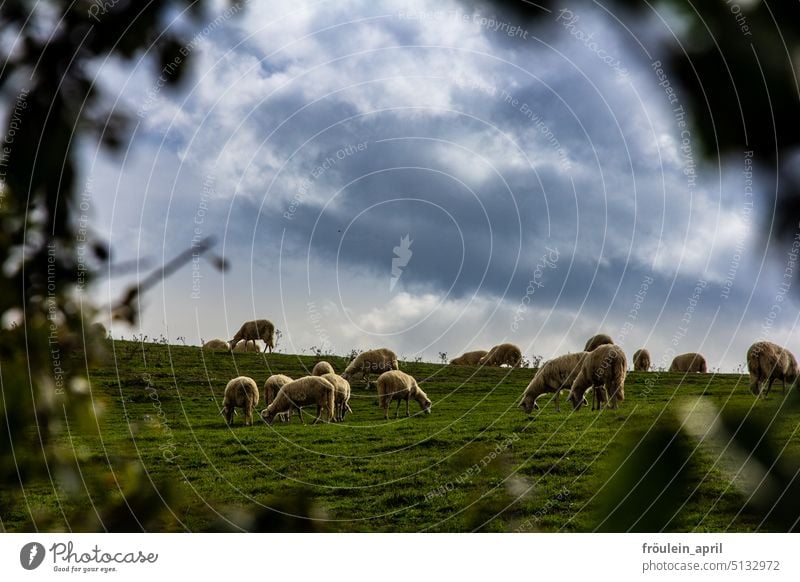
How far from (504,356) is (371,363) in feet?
31.2

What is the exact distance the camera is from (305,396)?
18.5 metres

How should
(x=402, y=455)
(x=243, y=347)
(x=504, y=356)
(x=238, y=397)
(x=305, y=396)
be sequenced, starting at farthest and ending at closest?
1. (x=243, y=347)
2. (x=504, y=356)
3. (x=305, y=396)
4. (x=238, y=397)
5. (x=402, y=455)

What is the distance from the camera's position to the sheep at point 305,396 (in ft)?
59.4

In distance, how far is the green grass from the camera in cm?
129

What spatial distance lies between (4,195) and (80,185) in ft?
0.55

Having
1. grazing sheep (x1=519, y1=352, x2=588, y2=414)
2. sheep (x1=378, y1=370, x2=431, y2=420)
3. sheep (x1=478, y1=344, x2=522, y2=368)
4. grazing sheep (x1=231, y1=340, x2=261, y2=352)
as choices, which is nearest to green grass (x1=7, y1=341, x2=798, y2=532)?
grazing sheep (x1=519, y1=352, x2=588, y2=414)

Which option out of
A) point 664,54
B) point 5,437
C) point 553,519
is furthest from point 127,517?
point 553,519

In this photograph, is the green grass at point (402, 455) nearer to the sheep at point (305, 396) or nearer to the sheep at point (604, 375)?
the sheep at point (604, 375)

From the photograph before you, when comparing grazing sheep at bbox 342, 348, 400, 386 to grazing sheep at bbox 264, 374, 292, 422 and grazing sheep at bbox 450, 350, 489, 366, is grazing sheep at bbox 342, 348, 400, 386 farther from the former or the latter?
grazing sheep at bbox 450, 350, 489, 366

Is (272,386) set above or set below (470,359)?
below

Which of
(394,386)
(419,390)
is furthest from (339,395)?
(419,390)

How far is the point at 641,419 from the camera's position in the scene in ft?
3.83

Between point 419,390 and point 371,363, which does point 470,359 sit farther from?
point 419,390

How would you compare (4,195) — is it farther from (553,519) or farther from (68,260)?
(553,519)
